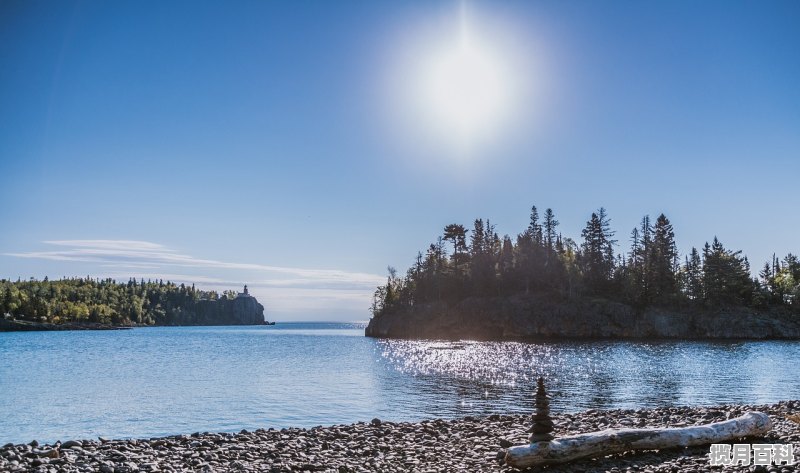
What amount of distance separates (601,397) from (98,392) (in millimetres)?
35353

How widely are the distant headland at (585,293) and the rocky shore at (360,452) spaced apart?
337 feet

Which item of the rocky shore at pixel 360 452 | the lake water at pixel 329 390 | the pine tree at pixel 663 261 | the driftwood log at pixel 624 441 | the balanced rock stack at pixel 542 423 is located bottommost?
the lake water at pixel 329 390

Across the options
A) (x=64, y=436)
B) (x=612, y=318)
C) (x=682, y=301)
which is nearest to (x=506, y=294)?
(x=612, y=318)


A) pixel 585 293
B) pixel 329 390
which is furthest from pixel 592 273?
pixel 329 390

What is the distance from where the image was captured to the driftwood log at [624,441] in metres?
14.3

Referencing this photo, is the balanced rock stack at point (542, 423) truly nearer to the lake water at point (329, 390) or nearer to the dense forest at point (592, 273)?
the lake water at point (329, 390)

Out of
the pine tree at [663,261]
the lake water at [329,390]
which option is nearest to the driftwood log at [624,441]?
the lake water at [329,390]

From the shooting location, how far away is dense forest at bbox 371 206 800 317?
130 meters

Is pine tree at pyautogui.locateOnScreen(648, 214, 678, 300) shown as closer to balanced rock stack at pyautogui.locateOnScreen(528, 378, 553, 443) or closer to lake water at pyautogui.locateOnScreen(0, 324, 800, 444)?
lake water at pyautogui.locateOnScreen(0, 324, 800, 444)

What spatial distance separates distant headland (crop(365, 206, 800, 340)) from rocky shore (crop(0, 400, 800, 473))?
103 metres

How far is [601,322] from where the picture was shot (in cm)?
12281

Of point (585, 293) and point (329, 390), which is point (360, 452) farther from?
point (585, 293)

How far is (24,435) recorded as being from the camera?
23.6m

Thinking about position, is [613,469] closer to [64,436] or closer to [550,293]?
[64,436]
